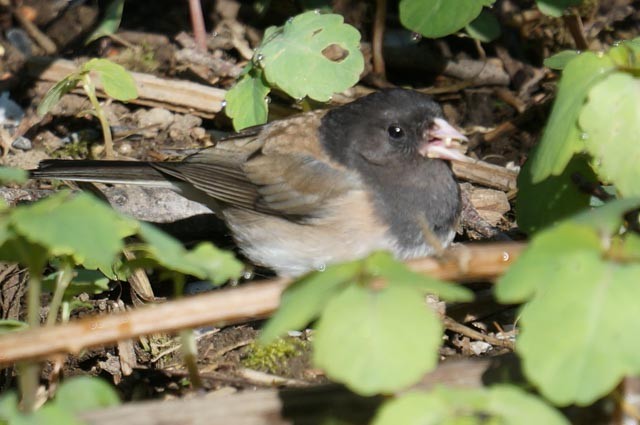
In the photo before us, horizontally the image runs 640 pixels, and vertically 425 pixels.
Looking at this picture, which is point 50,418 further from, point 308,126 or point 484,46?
point 484,46

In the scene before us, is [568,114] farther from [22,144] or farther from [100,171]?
[22,144]

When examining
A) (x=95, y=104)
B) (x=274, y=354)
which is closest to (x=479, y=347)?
(x=274, y=354)

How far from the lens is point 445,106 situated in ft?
11.9

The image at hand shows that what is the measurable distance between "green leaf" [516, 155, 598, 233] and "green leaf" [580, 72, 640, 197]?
482mm

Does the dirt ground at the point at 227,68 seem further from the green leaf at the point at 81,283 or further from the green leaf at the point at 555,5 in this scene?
the green leaf at the point at 81,283

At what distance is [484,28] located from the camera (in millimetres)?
3568

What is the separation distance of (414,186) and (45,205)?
4.79 ft

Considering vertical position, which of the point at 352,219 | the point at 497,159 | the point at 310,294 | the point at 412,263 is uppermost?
the point at 310,294

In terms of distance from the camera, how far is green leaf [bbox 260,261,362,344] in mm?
1241

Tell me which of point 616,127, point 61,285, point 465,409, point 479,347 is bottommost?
point 479,347

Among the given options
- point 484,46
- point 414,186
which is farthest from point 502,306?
point 484,46

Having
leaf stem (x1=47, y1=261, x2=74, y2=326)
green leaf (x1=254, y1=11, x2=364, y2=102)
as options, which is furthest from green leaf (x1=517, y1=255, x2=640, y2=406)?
green leaf (x1=254, y1=11, x2=364, y2=102)

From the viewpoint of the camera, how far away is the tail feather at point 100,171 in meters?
2.90

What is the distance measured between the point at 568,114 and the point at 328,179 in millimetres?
1234
